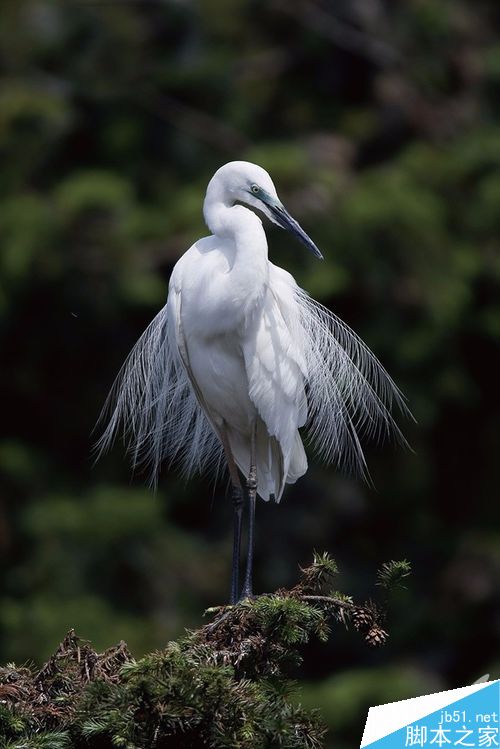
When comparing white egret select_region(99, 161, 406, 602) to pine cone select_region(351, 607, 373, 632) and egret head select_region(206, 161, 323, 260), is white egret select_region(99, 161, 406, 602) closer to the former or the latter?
egret head select_region(206, 161, 323, 260)

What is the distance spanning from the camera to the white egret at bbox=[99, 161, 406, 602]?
4.02m

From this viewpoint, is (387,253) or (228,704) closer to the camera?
(228,704)

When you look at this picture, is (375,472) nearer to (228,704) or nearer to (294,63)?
(294,63)

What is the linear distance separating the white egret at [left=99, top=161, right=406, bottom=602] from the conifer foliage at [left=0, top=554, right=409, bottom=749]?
0.85m

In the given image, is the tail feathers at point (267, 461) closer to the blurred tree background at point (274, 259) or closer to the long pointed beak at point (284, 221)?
the long pointed beak at point (284, 221)

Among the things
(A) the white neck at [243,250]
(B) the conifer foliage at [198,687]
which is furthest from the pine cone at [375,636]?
(A) the white neck at [243,250]

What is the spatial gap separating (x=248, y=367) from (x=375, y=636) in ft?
3.82

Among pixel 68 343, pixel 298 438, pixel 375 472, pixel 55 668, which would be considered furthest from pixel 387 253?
pixel 55 668

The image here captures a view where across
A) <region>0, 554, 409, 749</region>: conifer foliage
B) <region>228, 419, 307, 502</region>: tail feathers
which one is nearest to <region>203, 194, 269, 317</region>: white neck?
<region>228, 419, 307, 502</region>: tail feathers

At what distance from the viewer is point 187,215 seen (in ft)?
27.6

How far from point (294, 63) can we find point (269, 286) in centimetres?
615

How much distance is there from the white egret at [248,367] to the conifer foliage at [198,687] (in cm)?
85

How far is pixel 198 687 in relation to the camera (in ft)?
9.40

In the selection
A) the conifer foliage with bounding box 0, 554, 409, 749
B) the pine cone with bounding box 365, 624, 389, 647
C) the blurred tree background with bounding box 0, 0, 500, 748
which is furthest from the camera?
the blurred tree background with bounding box 0, 0, 500, 748
